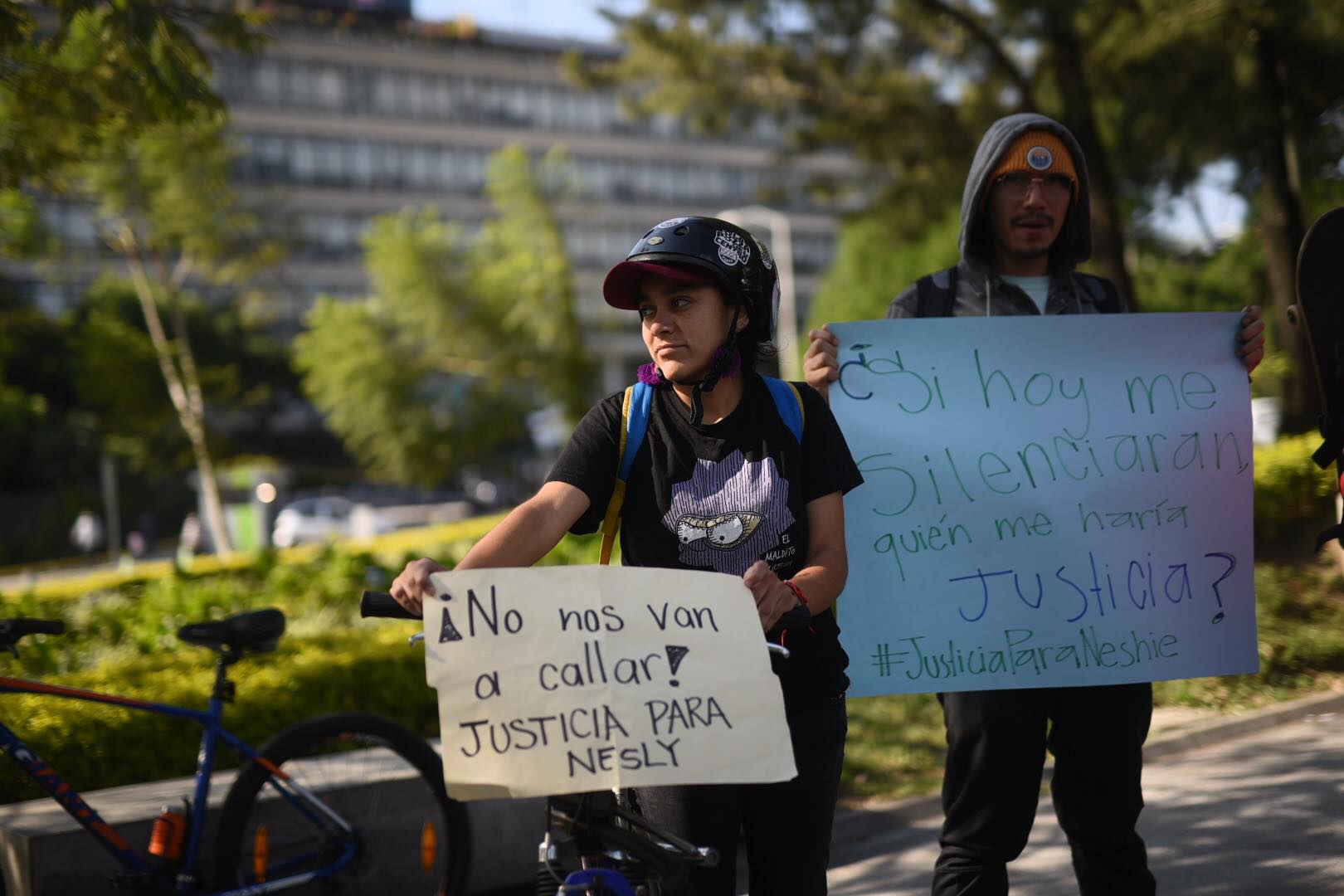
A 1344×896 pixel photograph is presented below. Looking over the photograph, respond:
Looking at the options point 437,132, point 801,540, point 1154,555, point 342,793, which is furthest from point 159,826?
point 437,132

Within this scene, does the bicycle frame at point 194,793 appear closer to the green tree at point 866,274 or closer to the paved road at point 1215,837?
the paved road at point 1215,837

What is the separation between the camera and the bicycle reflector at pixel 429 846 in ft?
13.8

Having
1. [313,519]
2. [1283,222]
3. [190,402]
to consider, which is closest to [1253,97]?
[1283,222]

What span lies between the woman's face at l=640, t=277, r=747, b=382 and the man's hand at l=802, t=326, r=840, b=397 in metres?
0.71

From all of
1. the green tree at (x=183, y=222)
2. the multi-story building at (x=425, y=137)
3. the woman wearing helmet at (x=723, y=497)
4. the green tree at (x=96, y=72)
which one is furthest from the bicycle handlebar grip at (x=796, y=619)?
the multi-story building at (x=425, y=137)

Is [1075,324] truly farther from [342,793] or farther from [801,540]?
[342,793]

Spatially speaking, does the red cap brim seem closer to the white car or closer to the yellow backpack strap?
the yellow backpack strap

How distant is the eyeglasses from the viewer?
10.3 feet

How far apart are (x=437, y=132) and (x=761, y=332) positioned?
62.9 metres

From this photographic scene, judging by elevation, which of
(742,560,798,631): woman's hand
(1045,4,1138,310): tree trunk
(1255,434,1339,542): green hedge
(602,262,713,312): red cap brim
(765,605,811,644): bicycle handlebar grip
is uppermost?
(1045,4,1138,310): tree trunk

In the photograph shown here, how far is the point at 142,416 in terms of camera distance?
24.5 metres

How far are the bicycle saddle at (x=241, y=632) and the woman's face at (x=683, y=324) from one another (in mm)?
2069

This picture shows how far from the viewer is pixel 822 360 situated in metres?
3.10

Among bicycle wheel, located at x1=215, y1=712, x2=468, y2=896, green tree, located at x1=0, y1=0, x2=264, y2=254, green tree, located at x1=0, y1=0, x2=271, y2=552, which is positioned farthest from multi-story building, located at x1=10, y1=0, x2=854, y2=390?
bicycle wheel, located at x1=215, y1=712, x2=468, y2=896
